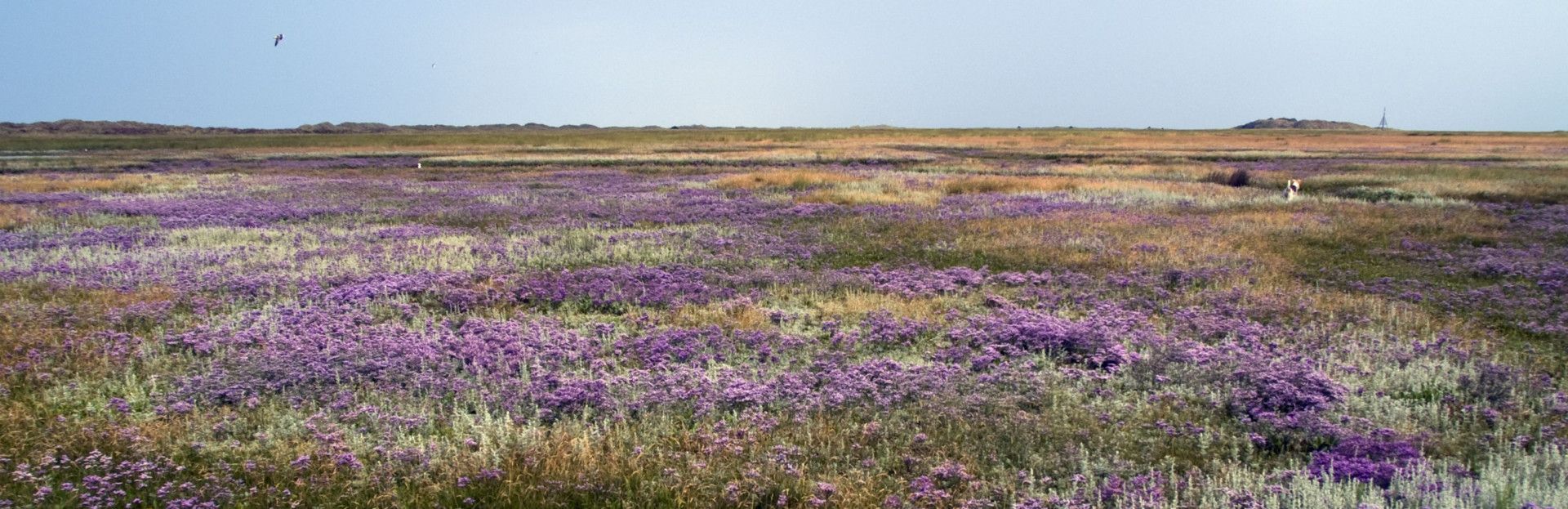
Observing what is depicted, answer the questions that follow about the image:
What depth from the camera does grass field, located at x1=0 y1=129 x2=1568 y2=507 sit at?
18.1 ft

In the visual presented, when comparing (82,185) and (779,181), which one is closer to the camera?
(779,181)

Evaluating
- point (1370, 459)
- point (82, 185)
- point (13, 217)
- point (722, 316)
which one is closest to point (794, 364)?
point (722, 316)

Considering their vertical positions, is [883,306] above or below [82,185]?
below

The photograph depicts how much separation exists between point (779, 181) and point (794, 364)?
73.2 ft

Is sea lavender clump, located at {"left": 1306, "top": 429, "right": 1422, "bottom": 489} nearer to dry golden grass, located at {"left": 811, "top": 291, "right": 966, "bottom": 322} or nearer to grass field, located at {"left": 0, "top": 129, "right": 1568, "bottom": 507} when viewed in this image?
grass field, located at {"left": 0, "top": 129, "right": 1568, "bottom": 507}

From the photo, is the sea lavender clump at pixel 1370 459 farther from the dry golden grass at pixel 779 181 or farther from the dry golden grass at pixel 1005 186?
the dry golden grass at pixel 779 181

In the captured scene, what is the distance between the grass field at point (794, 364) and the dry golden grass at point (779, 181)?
10.7 m

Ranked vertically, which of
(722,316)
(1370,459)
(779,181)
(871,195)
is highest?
(779,181)

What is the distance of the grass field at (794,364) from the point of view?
5520 mm

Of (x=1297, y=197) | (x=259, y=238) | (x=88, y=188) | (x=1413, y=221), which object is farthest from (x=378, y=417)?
(x=88, y=188)

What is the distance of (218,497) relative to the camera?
527cm

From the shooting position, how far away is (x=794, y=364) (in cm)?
827

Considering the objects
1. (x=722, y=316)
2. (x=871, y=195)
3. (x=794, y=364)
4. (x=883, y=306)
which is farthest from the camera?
(x=871, y=195)

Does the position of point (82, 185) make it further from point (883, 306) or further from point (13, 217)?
point (883, 306)
